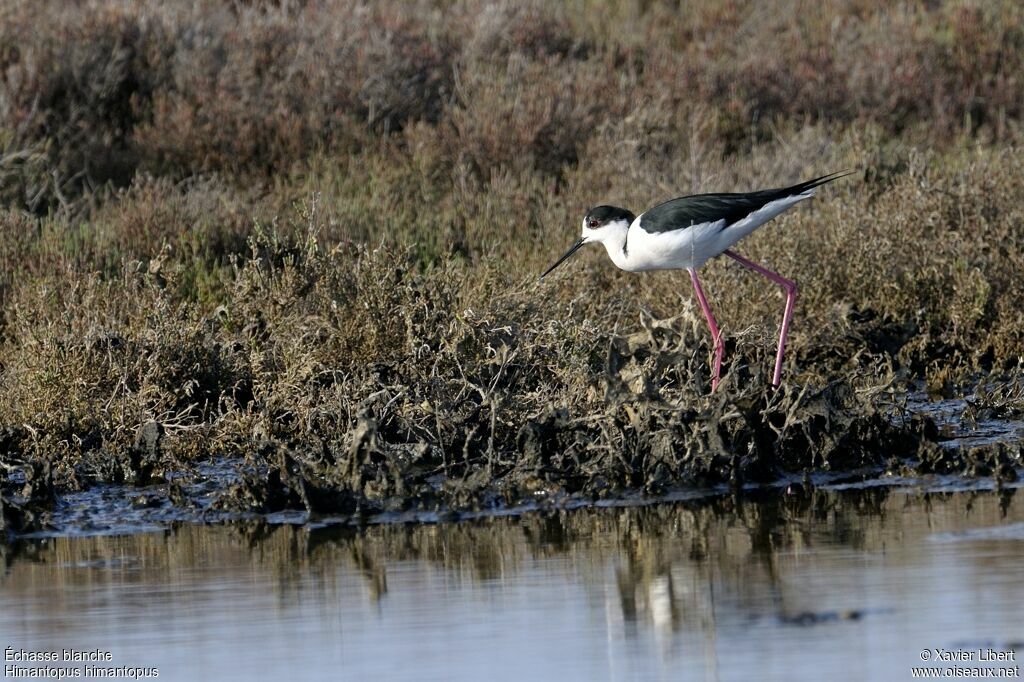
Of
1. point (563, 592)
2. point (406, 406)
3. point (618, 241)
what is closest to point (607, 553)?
point (563, 592)

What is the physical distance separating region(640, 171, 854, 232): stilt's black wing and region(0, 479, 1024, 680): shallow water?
1.44m

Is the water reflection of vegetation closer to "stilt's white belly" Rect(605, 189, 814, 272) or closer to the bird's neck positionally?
"stilt's white belly" Rect(605, 189, 814, 272)

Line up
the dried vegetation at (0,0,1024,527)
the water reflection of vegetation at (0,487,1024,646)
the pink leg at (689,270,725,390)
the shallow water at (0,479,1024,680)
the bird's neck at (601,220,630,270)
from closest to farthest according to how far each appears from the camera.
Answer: the shallow water at (0,479,1024,680)
the water reflection of vegetation at (0,487,1024,646)
the dried vegetation at (0,0,1024,527)
the pink leg at (689,270,725,390)
the bird's neck at (601,220,630,270)

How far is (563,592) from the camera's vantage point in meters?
4.40

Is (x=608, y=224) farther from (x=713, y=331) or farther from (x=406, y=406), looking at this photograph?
(x=406, y=406)

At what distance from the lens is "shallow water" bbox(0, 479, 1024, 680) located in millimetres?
3797

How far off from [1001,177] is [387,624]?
4929 millimetres

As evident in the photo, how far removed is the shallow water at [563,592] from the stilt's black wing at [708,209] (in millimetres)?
1442

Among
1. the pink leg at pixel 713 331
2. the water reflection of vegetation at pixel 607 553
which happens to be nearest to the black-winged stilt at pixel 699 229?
the pink leg at pixel 713 331

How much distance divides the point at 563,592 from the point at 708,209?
258cm

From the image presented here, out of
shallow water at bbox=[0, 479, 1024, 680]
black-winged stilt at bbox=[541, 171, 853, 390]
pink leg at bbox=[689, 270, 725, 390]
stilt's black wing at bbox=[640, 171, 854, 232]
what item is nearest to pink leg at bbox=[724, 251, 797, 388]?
black-winged stilt at bbox=[541, 171, 853, 390]

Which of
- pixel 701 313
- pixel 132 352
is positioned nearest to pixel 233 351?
pixel 132 352

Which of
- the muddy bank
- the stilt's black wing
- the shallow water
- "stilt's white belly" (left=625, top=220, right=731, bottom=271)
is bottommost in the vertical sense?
the shallow water

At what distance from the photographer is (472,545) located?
5.00 m
